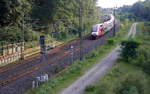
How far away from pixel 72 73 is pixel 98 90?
864 centimetres

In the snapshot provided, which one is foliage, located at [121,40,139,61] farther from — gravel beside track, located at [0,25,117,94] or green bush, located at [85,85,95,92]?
green bush, located at [85,85,95,92]

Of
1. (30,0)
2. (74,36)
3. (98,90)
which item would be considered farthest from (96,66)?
(74,36)

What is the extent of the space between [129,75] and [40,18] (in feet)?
106

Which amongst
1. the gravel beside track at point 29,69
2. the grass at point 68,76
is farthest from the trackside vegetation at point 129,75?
the gravel beside track at point 29,69

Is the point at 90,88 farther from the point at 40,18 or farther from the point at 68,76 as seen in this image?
the point at 40,18

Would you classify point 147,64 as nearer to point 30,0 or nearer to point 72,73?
point 72,73

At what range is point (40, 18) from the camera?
2140 inches

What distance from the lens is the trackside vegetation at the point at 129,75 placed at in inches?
879

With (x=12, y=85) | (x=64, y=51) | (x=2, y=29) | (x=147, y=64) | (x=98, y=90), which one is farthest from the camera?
(x=64, y=51)

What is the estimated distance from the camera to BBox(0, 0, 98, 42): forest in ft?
135

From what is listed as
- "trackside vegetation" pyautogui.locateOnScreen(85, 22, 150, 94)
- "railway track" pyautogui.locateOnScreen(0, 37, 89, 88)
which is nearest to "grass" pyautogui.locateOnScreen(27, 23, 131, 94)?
"trackside vegetation" pyautogui.locateOnScreen(85, 22, 150, 94)

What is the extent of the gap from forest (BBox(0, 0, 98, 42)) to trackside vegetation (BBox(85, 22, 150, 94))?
13091mm

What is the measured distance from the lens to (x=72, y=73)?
99.6ft

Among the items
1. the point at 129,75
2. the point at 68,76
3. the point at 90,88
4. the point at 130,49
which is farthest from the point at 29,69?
the point at 129,75
